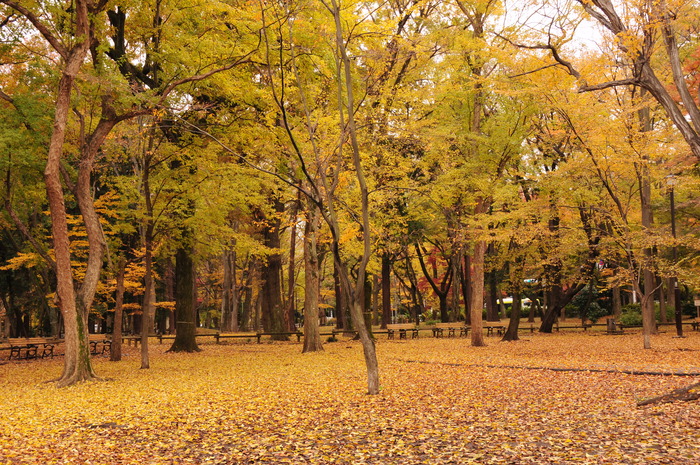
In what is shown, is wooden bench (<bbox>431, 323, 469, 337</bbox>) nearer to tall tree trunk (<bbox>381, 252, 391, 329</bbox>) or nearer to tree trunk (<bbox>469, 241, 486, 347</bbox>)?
tall tree trunk (<bbox>381, 252, 391, 329</bbox>)

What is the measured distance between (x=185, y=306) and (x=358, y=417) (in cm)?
1398

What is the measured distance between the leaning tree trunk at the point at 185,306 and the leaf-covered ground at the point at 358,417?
22.0 ft

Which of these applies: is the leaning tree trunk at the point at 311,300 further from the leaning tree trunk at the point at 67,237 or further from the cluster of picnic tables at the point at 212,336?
the leaning tree trunk at the point at 67,237

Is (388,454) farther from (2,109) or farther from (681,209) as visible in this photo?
(681,209)

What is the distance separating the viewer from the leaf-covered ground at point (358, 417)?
6012 millimetres

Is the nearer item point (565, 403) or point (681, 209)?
point (565, 403)

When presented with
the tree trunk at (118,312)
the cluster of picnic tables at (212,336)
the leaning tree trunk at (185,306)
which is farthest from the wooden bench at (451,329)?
the tree trunk at (118,312)

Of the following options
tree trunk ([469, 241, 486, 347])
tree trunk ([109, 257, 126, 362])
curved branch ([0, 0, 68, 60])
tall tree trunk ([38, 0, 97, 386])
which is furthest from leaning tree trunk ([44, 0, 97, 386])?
tree trunk ([469, 241, 486, 347])

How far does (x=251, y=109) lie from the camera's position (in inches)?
650

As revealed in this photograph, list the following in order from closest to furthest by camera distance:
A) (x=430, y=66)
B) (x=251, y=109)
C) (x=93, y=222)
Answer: (x=93, y=222)
(x=251, y=109)
(x=430, y=66)

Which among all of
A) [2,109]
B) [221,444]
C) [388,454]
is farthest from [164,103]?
[388,454]

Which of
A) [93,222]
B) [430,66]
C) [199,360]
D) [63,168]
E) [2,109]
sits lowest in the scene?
[199,360]

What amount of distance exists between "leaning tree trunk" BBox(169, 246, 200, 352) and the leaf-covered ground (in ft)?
22.0

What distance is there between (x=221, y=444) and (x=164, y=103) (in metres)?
9.98
